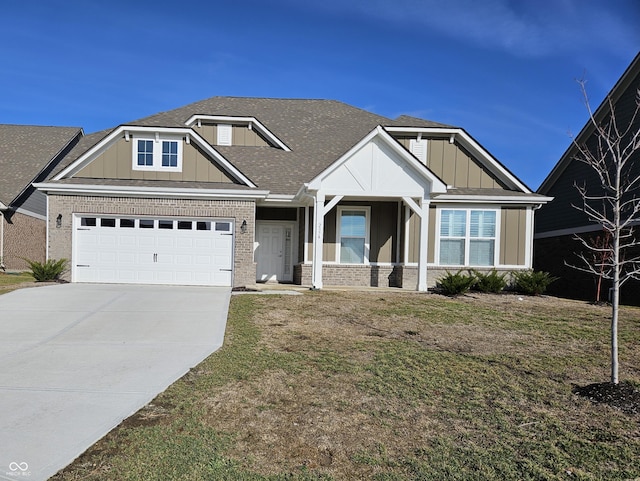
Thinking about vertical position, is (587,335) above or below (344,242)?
below

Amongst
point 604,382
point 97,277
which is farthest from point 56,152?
point 604,382

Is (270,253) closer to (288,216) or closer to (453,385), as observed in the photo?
(288,216)

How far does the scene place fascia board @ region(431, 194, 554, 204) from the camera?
1617 cm

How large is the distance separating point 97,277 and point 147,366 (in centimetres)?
973

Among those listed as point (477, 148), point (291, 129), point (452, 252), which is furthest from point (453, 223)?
point (291, 129)

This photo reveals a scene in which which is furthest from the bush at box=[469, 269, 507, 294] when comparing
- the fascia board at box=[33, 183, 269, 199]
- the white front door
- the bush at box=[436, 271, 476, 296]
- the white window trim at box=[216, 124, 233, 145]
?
the white window trim at box=[216, 124, 233, 145]

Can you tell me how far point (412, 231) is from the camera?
1636cm

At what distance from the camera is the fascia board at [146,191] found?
14812 millimetres

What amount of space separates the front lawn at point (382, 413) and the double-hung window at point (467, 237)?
7.23m

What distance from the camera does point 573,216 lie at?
1883 cm

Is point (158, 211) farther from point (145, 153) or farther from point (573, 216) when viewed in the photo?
point (573, 216)

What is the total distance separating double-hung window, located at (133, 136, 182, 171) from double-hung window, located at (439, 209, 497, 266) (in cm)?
922

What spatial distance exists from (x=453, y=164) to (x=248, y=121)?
8.33 meters

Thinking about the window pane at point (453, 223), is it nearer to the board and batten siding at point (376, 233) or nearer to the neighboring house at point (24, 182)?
the board and batten siding at point (376, 233)
